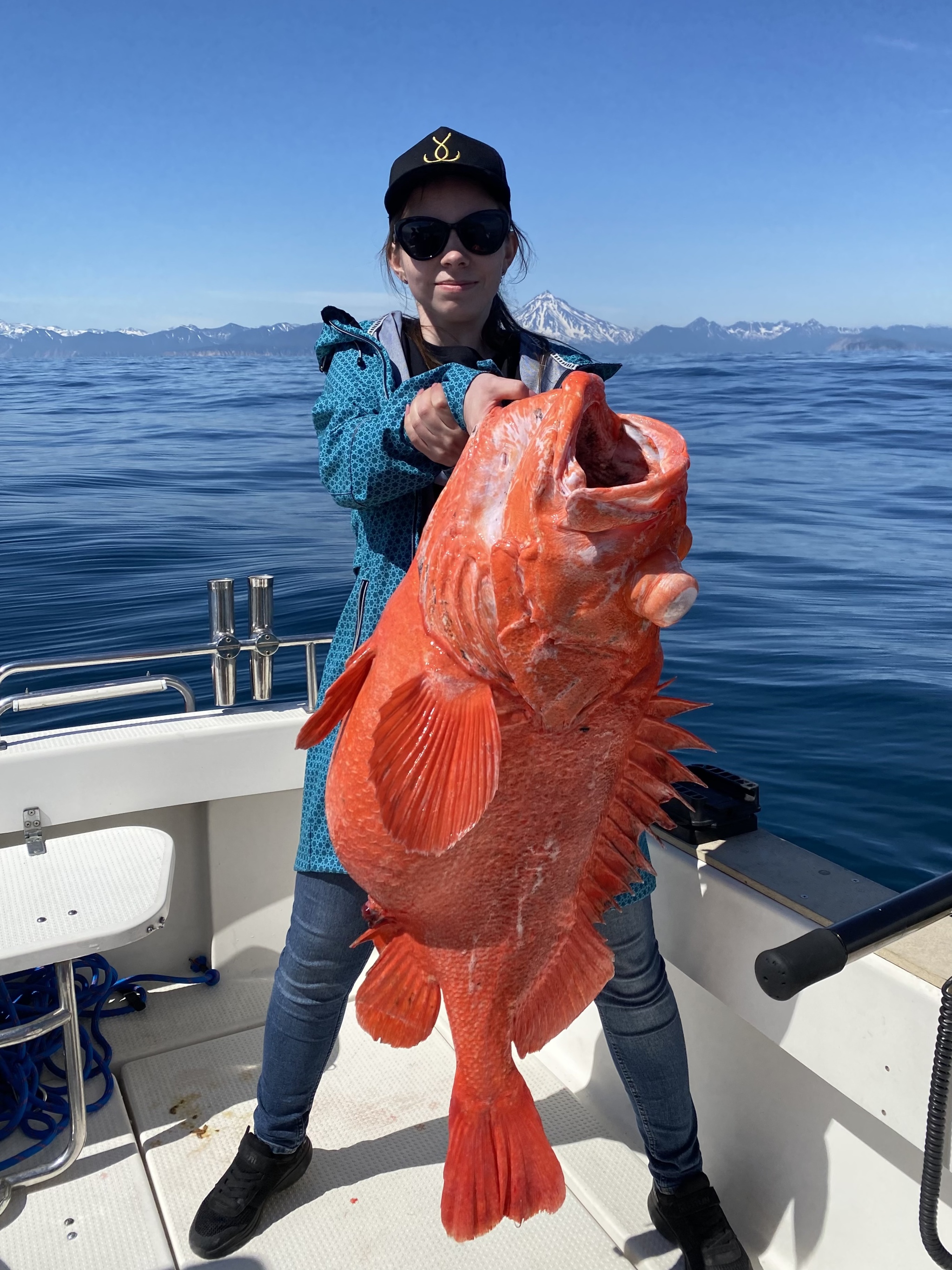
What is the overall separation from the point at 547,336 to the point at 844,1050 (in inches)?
67.8

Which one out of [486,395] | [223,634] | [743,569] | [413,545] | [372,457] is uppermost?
[486,395]

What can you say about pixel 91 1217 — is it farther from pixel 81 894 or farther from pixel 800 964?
pixel 800 964

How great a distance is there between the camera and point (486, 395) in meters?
1.31

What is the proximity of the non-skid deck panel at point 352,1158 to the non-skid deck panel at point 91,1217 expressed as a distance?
6 centimetres

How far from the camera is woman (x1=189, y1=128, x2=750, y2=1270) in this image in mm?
1689

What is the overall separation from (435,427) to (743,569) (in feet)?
30.9

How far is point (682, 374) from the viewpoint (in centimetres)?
3272

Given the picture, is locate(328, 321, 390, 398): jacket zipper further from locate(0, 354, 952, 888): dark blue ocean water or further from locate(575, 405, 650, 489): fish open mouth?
locate(0, 354, 952, 888): dark blue ocean water

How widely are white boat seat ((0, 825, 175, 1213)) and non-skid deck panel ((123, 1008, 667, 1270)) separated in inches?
14.0

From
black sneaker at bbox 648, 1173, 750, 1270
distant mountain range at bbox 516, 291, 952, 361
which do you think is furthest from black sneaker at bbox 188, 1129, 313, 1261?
distant mountain range at bbox 516, 291, 952, 361

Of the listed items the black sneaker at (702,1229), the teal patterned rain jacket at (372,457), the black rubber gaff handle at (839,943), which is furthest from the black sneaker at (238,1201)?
the black rubber gaff handle at (839,943)

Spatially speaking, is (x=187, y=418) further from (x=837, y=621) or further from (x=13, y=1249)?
(x=13, y=1249)

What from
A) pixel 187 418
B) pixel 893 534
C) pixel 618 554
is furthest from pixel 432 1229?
pixel 187 418

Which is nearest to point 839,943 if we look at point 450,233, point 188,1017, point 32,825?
point 450,233
